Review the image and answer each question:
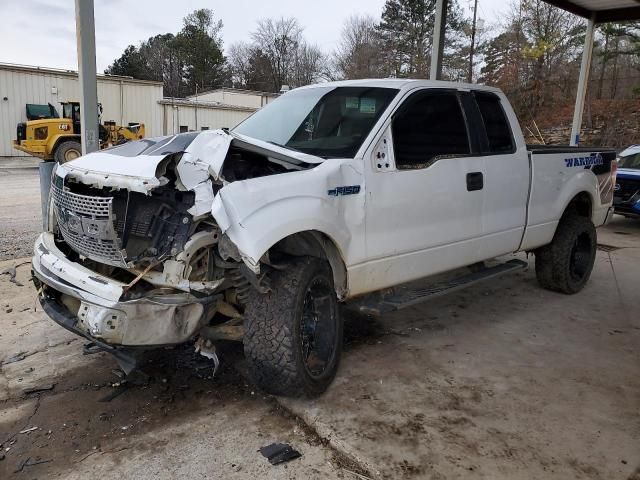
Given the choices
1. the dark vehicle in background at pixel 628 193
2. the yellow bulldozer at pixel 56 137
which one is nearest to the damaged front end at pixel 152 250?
the dark vehicle in background at pixel 628 193

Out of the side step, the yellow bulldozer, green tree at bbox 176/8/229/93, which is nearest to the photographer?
the side step

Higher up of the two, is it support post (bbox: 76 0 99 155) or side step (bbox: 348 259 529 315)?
support post (bbox: 76 0 99 155)

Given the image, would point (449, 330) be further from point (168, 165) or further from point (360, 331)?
point (168, 165)

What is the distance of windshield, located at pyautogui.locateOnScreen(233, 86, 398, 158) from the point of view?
12.3 ft

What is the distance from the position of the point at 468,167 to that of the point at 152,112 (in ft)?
93.4

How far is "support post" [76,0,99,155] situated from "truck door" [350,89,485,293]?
3.36 m

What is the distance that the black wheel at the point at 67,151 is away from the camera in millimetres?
18156

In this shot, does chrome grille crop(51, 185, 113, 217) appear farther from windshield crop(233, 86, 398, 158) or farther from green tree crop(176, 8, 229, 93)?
green tree crop(176, 8, 229, 93)

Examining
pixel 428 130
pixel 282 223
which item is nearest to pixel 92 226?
pixel 282 223

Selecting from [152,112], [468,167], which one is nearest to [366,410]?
[468,167]

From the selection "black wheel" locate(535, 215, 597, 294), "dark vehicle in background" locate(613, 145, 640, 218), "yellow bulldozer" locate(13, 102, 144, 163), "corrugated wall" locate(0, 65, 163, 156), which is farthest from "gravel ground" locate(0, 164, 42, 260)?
"corrugated wall" locate(0, 65, 163, 156)

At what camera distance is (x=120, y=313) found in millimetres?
2875

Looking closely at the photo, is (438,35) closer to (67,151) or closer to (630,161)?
(630,161)

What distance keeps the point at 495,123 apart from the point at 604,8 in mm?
9310
